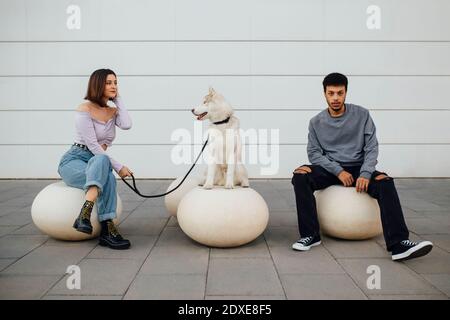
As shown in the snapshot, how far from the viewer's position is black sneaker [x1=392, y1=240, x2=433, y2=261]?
326 cm

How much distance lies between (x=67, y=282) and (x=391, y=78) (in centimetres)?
755

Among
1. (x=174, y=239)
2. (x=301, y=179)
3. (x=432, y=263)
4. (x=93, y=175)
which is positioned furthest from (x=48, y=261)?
(x=432, y=263)

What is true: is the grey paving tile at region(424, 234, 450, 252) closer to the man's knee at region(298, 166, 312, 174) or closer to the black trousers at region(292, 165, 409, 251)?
the black trousers at region(292, 165, 409, 251)

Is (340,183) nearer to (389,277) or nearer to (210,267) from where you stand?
(389,277)

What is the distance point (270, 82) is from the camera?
8.46m

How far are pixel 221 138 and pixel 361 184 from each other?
1.33m

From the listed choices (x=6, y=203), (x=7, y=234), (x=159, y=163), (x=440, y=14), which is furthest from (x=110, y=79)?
(x=440, y=14)

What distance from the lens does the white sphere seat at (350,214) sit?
3795mm

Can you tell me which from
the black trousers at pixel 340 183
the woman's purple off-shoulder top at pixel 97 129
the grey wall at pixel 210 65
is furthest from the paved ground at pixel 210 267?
the grey wall at pixel 210 65

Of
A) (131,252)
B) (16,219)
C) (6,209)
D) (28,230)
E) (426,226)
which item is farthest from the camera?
(6,209)

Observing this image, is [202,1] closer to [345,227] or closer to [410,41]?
[410,41]

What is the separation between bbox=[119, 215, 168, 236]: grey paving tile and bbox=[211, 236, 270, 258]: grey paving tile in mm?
954

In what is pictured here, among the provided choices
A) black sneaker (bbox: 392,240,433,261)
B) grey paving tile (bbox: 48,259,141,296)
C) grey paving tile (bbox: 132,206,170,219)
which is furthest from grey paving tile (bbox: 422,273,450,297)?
grey paving tile (bbox: 132,206,170,219)

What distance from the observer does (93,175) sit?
3730 mm
